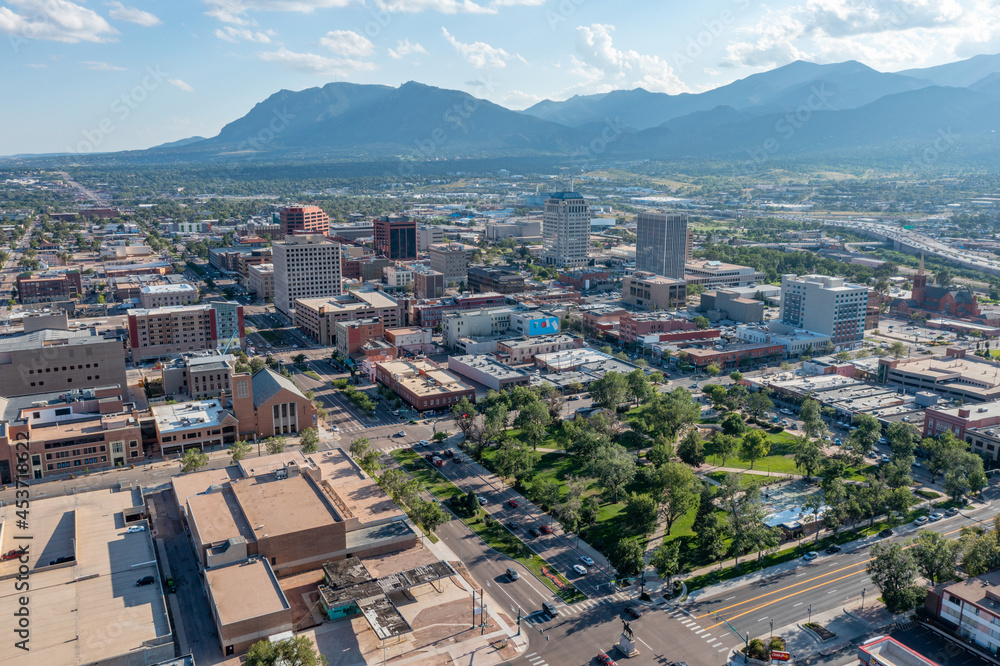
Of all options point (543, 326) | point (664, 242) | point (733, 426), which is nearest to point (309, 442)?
point (733, 426)

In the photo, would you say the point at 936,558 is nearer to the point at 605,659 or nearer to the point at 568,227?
the point at 605,659

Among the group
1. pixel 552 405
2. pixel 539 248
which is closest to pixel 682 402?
pixel 552 405

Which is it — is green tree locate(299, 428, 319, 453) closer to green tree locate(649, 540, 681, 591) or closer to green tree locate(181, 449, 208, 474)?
green tree locate(181, 449, 208, 474)

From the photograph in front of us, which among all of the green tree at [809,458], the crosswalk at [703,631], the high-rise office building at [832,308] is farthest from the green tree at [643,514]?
the high-rise office building at [832,308]

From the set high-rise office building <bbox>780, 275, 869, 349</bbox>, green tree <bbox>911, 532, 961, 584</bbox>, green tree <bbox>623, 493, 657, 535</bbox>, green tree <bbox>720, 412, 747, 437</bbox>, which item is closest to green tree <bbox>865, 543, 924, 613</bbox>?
green tree <bbox>911, 532, 961, 584</bbox>

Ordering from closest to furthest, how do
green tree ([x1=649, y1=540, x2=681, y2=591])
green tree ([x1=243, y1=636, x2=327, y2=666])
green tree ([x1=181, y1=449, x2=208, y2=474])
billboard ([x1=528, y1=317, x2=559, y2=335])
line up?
green tree ([x1=243, y1=636, x2=327, y2=666]), green tree ([x1=649, y1=540, x2=681, y2=591]), green tree ([x1=181, y1=449, x2=208, y2=474]), billboard ([x1=528, y1=317, x2=559, y2=335])

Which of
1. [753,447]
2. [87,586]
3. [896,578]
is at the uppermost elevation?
[753,447]
